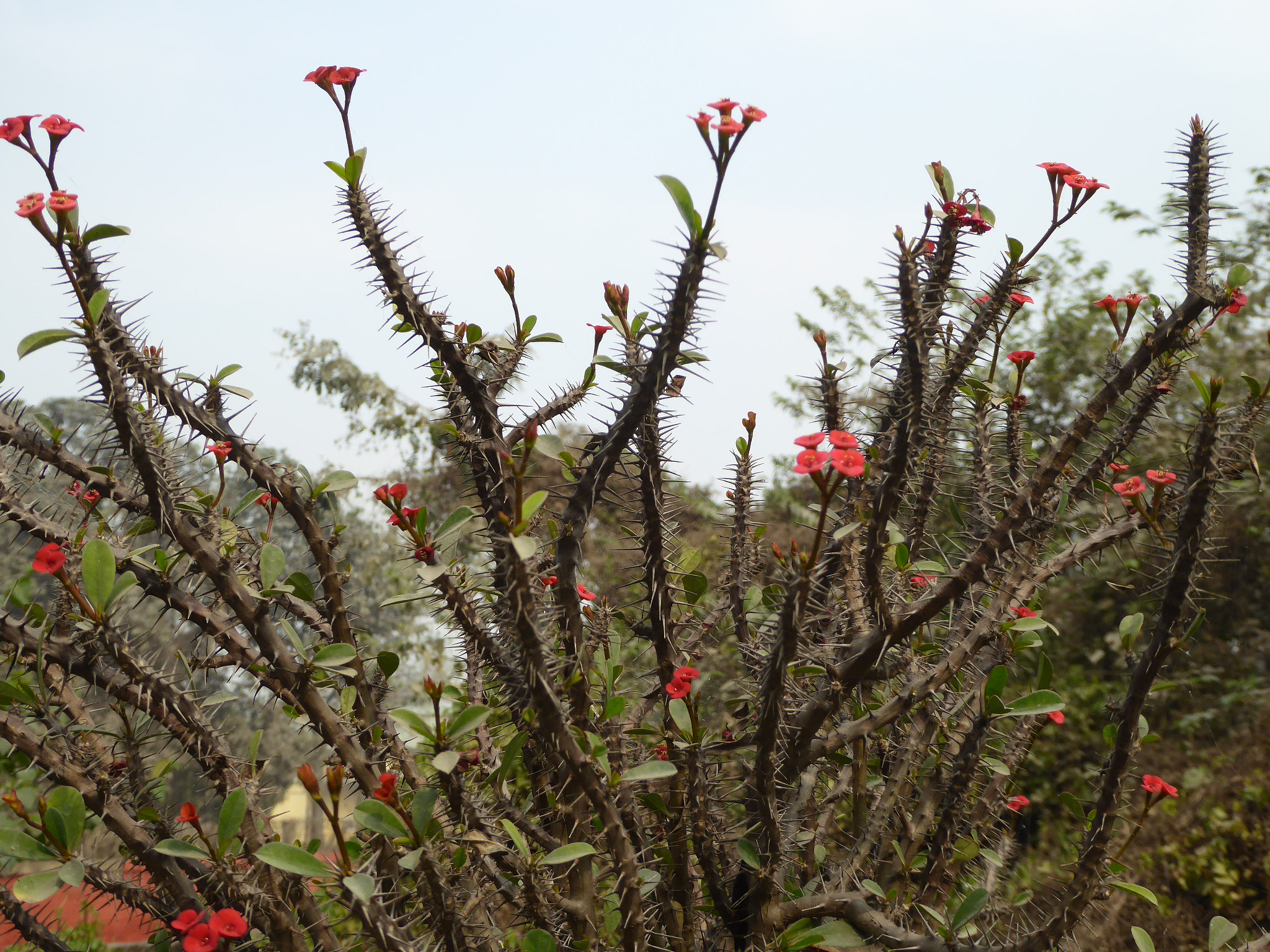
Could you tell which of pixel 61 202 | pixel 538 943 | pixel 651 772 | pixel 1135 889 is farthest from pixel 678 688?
pixel 61 202

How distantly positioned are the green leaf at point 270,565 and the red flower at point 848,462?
908mm

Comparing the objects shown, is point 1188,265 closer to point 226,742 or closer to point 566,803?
point 566,803

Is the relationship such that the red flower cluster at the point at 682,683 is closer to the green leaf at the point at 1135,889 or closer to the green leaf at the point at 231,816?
the green leaf at the point at 231,816

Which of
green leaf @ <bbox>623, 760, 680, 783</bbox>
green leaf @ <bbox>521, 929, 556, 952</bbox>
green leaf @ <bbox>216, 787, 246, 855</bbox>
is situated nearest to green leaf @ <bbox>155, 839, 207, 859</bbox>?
green leaf @ <bbox>216, 787, 246, 855</bbox>

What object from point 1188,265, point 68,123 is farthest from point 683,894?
point 68,123

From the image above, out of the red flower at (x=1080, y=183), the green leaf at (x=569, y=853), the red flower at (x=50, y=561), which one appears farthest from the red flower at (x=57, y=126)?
the red flower at (x=1080, y=183)

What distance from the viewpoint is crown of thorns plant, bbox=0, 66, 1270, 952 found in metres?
1.24

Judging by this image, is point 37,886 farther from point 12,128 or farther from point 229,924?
point 12,128

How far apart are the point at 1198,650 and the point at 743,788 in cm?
755

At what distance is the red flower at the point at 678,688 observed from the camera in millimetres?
1448

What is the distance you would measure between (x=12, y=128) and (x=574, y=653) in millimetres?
1166

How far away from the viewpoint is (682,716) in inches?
56.6

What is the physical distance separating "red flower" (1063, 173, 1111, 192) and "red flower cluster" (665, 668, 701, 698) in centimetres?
114

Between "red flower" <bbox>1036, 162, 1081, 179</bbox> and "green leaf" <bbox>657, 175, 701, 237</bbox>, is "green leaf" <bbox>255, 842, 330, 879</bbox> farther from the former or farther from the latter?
"red flower" <bbox>1036, 162, 1081, 179</bbox>
